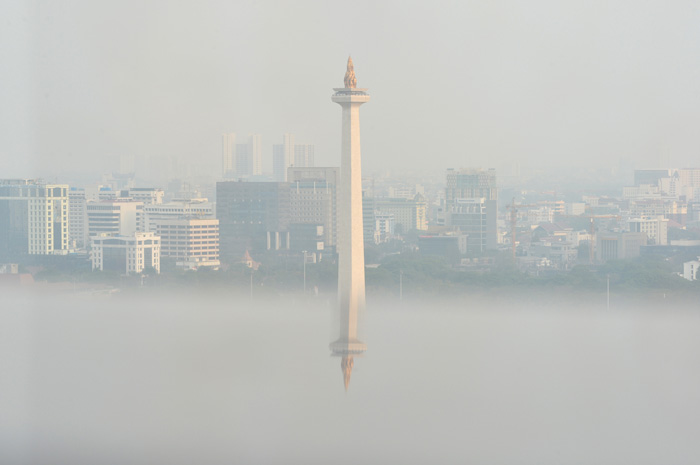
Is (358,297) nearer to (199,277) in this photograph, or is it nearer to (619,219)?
(199,277)

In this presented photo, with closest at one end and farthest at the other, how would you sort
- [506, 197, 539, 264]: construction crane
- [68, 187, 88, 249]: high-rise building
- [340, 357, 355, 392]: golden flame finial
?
1. [340, 357, 355, 392]: golden flame finial
2. [506, 197, 539, 264]: construction crane
3. [68, 187, 88, 249]: high-rise building

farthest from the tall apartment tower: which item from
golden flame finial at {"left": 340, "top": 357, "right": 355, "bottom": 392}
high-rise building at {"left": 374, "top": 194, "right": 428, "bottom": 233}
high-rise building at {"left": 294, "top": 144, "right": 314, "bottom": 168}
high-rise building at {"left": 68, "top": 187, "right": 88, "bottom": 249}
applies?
golden flame finial at {"left": 340, "top": 357, "right": 355, "bottom": 392}

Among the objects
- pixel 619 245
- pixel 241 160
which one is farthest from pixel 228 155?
pixel 619 245

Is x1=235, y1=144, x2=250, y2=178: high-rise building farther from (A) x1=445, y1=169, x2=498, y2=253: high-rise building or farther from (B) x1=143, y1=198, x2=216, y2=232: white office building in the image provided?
(A) x1=445, y1=169, x2=498, y2=253: high-rise building

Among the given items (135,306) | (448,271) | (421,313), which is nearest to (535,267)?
(448,271)

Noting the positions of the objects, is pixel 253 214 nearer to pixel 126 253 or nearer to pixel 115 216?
pixel 126 253

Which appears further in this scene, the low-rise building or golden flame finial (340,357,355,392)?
the low-rise building
